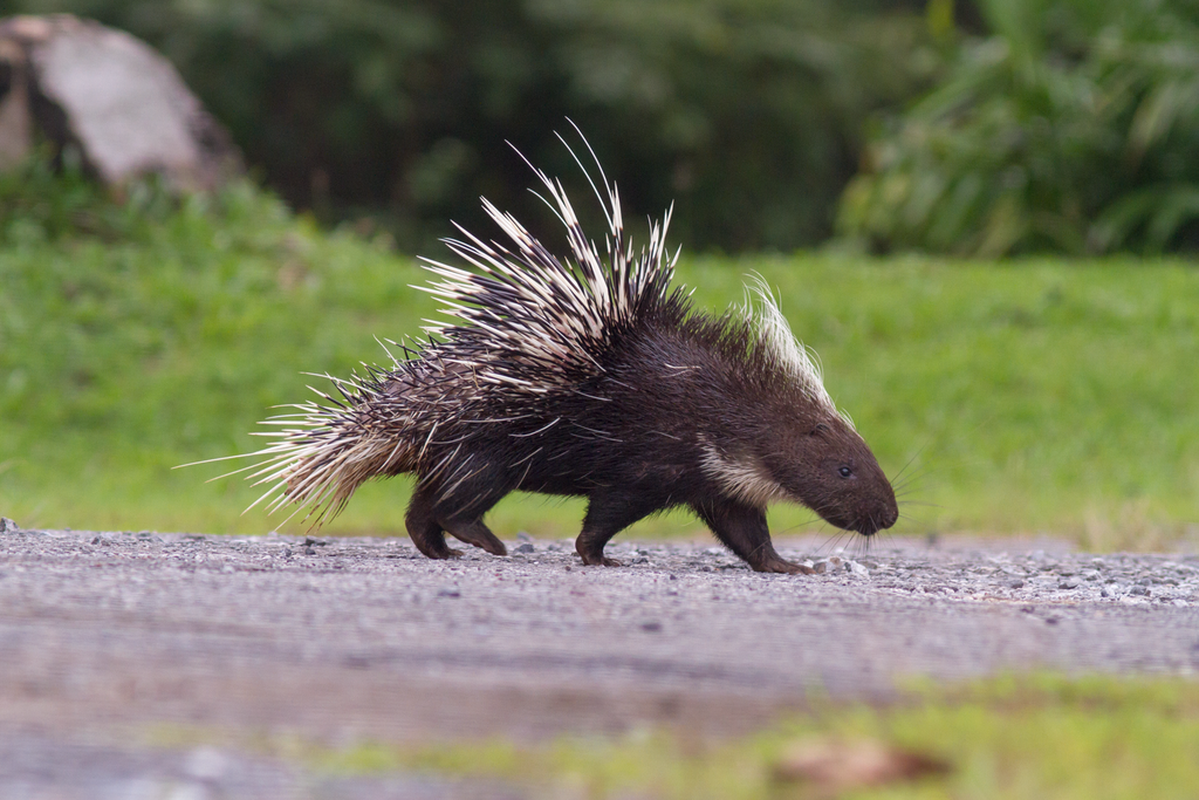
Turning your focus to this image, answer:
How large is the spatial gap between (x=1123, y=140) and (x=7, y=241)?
12631mm

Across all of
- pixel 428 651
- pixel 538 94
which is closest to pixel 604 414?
pixel 428 651

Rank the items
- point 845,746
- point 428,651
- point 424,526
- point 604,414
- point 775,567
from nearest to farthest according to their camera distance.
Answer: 1. point 845,746
2. point 428,651
3. point 604,414
4. point 775,567
5. point 424,526

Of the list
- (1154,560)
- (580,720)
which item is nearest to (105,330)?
(1154,560)

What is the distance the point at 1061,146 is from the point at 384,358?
29.5 ft

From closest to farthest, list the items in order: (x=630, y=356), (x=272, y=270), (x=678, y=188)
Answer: (x=630, y=356)
(x=272, y=270)
(x=678, y=188)

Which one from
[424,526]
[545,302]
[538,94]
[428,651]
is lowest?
[428,651]

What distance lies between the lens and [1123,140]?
16234mm

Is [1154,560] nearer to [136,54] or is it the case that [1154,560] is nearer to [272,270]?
[272,270]

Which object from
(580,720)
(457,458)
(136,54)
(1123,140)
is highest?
(1123,140)

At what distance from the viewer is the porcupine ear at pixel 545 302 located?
18.2ft

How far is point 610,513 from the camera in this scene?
18.4 feet

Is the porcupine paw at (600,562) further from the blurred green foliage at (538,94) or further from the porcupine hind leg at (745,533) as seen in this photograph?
the blurred green foliage at (538,94)

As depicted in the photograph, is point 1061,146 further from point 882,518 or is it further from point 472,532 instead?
point 472,532

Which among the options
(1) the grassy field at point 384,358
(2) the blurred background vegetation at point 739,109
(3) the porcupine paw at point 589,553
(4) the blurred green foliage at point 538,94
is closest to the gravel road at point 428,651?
(3) the porcupine paw at point 589,553
